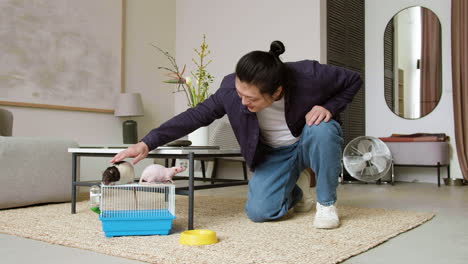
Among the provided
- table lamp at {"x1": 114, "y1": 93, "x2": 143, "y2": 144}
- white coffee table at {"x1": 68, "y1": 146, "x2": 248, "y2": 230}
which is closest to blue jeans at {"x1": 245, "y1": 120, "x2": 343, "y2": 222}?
white coffee table at {"x1": 68, "y1": 146, "x2": 248, "y2": 230}

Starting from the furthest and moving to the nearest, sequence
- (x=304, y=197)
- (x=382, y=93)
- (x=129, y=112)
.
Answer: (x=382, y=93), (x=129, y=112), (x=304, y=197)

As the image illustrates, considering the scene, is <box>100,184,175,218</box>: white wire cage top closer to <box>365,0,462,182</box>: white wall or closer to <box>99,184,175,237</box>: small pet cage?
<box>99,184,175,237</box>: small pet cage

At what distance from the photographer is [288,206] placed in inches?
79.7

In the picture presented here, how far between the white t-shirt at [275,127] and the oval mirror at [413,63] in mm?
3164

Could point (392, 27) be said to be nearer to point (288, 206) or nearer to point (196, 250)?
point (288, 206)

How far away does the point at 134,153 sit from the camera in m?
1.65

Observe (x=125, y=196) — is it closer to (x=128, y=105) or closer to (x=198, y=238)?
(x=198, y=238)

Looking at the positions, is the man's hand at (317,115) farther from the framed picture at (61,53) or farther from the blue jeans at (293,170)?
the framed picture at (61,53)

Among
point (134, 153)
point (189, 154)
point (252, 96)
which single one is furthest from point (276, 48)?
point (134, 153)

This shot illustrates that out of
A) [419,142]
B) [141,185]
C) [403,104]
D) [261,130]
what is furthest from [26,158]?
[403,104]

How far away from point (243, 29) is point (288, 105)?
3045 millimetres

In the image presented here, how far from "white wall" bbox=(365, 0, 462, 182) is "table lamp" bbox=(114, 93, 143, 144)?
2.53m

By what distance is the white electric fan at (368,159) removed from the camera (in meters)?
3.71

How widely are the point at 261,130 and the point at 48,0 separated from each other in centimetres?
272
